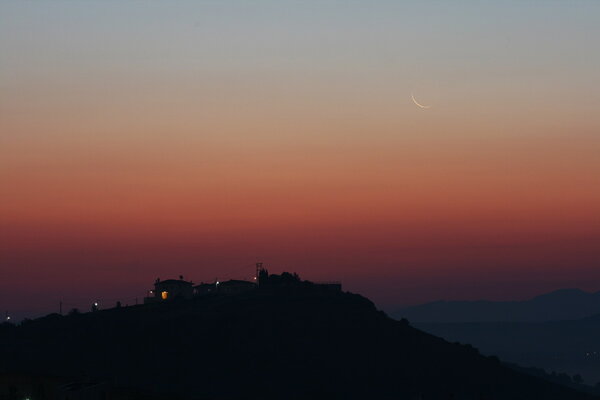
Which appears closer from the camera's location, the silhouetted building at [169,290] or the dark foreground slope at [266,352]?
the dark foreground slope at [266,352]

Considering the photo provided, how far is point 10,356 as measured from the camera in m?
125

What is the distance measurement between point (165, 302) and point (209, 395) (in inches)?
1690

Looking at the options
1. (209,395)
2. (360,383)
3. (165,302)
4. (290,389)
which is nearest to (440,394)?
(360,383)

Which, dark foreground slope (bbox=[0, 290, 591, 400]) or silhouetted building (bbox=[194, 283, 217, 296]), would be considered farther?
silhouetted building (bbox=[194, 283, 217, 296])

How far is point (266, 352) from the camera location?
142750 mm

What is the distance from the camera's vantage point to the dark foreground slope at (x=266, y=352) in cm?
12912

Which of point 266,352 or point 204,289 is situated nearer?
point 266,352

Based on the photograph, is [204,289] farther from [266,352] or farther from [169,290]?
[266,352]

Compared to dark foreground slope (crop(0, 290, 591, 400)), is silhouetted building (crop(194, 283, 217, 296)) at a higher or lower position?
higher

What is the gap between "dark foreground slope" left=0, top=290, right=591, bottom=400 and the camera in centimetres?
12912

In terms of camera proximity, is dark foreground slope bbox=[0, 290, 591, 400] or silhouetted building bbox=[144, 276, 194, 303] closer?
dark foreground slope bbox=[0, 290, 591, 400]

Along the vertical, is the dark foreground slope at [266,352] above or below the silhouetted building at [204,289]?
below

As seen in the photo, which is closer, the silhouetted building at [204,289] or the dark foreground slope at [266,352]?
the dark foreground slope at [266,352]

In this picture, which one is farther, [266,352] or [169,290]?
[169,290]
